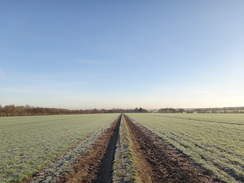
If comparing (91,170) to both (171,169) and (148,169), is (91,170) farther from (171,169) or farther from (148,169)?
(171,169)

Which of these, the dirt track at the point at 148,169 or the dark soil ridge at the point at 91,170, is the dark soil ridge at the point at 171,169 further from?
the dark soil ridge at the point at 91,170

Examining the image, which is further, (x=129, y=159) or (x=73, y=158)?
(x=73, y=158)

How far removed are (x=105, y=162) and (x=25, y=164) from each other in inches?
181

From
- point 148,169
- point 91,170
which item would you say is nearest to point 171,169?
point 148,169

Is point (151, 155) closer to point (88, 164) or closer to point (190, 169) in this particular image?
point (190, 169)

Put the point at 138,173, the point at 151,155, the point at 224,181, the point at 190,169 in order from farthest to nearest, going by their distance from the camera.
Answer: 1. the point at 151,155
2. the point at 190,169
3. the point at 138,173
4. the point at 224,181

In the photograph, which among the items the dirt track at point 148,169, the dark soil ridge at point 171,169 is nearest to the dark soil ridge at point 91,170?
the dirt track at point 148,169

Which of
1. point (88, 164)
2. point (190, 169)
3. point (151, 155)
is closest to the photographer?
point (190, 169)

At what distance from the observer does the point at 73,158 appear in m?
10.2

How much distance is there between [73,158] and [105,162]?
2.27 m

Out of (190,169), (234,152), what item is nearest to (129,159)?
(190,169)

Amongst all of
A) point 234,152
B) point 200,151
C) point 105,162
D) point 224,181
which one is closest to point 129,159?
point 105,162

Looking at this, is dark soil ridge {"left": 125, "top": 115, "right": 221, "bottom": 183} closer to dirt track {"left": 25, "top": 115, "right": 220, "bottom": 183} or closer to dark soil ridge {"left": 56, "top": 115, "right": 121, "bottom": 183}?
dirt track {"left": 25, "top": 115, "right": 220, "bottom": 183}

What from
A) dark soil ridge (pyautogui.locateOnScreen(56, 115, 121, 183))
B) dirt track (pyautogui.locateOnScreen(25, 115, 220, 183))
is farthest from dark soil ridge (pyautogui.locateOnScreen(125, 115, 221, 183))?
dark soil ridge (pyautogui.locateOnScreen(56, 115, 121, 183))
